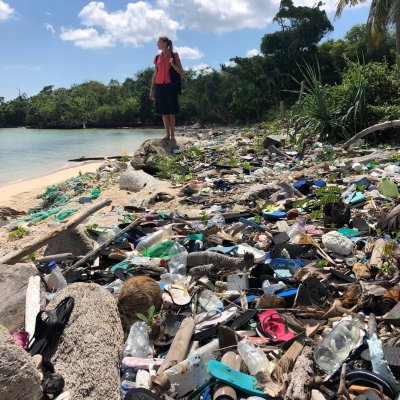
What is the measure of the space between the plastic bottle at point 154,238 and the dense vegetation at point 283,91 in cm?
571

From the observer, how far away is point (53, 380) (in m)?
1.90

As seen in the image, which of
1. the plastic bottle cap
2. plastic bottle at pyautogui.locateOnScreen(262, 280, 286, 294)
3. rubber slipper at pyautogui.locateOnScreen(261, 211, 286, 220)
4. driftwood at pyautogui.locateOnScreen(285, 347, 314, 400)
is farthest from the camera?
rubber slipper at pyautogui.locateOnScreen(261, 211, 286, 220)

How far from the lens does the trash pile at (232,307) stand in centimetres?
203

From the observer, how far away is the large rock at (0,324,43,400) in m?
1.67

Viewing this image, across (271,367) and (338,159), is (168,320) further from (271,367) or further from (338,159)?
(338,159)

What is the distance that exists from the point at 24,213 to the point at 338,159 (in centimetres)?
549

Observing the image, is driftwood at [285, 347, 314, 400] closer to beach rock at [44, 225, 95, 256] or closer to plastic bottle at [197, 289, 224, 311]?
plastic bottle at [197, 289, 224, 311]

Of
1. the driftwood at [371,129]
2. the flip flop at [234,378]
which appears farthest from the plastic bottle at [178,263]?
the driftwood at [371,129]

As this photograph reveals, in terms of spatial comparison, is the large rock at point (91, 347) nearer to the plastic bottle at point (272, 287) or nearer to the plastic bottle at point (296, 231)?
the plastic bottle at point (272, 287)

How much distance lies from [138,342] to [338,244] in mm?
1751

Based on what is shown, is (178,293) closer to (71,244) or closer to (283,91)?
(71,244)

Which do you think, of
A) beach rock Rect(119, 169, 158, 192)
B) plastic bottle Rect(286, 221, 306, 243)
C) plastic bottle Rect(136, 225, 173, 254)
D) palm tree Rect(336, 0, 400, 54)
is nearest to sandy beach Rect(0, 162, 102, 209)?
beach rock Rect(119, 169, 158, 192)

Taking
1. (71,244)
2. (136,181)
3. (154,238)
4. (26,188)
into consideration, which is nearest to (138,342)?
(154,238)

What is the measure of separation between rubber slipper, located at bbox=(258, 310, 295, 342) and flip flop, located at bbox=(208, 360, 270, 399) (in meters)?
0.38
